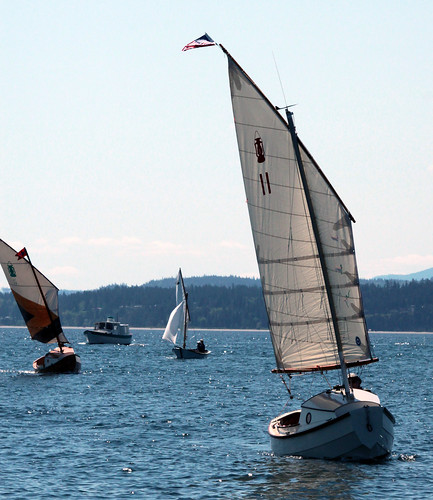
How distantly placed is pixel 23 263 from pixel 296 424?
43.6 metres

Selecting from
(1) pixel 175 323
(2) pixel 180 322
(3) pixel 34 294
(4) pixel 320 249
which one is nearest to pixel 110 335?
(1) pixel 175 323

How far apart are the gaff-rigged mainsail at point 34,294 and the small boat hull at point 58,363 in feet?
5.54

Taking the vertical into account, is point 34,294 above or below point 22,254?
below

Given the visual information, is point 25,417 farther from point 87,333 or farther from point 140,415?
point 87,333

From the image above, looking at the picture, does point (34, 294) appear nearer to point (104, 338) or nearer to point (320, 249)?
point (320, 249)

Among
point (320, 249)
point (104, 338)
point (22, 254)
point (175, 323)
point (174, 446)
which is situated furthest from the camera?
point (104, 338)

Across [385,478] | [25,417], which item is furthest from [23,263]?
[385,478]

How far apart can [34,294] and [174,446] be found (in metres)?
38.4

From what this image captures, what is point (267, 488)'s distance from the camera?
87.6ft

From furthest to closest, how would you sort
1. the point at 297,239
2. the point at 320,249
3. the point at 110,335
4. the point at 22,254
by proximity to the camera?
the point at 110,335 < the point at 22,254 < the point at 297,239 < the point at 320,249

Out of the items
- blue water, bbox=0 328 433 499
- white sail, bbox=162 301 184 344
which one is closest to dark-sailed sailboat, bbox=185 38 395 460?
blue water, bbox=0 328 433 499

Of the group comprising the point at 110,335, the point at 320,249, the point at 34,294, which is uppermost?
the point at 34,294

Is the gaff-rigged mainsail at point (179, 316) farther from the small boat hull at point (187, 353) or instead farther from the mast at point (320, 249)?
the mast at point (320, 249)

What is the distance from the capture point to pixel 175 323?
330 ft
